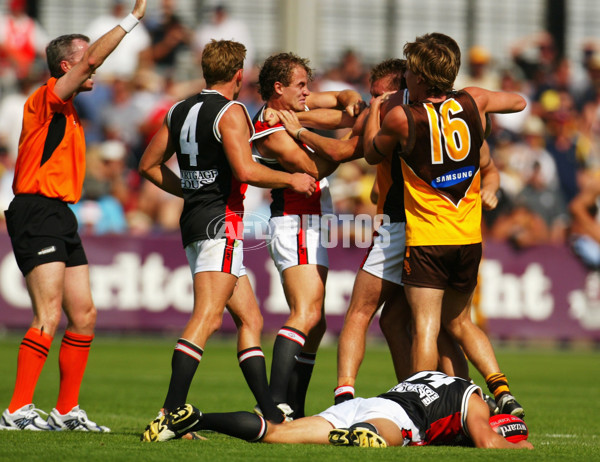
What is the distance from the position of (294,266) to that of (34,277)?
1.87 metres

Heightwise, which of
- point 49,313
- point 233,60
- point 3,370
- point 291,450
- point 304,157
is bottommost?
point 3,370

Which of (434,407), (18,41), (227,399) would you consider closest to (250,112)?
(18,41)

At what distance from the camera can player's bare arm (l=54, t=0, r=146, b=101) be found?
700cm

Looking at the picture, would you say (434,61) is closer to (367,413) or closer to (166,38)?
(367,413)

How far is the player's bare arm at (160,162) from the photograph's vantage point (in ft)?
24.0

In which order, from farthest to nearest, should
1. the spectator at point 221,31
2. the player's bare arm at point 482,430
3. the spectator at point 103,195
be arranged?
the spectator at point 221,31, the spectator at point 103,195, the player's bare arm at point 482,430

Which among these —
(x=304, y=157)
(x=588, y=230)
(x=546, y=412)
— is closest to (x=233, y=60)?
(x=304, y=157)

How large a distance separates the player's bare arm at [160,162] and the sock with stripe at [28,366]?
138 cm

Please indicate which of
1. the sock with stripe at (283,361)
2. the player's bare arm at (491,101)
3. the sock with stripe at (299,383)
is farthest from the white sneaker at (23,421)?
→ the player's bare arm at (491,101)

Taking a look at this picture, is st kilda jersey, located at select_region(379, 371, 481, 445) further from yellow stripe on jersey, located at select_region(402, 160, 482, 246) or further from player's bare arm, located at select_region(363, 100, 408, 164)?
→ player's bare arm, located at select_region(363, 100, 408, 164)

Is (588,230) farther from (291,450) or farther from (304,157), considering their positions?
(291,450)

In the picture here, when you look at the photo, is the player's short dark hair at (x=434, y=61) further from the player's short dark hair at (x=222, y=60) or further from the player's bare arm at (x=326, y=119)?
the player's short dark hair at (x=222, y=60)

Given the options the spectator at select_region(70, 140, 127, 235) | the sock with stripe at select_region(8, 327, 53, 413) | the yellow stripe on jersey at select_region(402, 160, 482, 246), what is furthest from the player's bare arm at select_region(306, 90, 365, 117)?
the spectator at select_region(70, 140, 127, 235)

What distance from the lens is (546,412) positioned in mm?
9102
